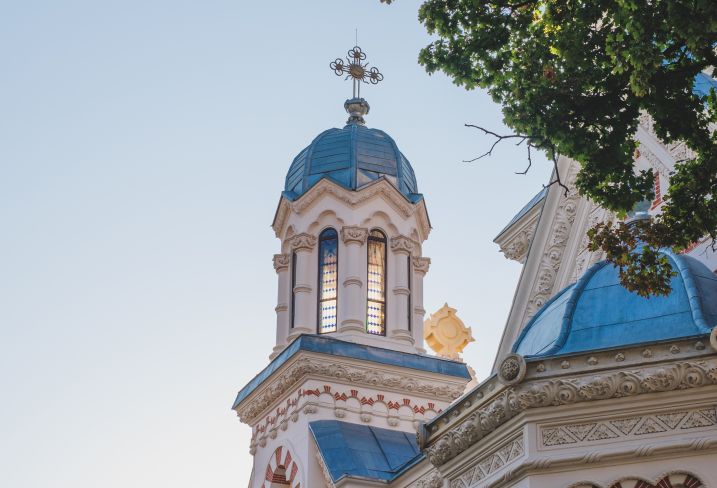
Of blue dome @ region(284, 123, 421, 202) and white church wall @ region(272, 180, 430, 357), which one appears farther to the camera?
blue dome @ region(284, 123, 421, 202)

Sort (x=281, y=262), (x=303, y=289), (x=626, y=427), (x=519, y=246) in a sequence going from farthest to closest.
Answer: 1. (x=281, y=262)
2. (x=303, y=289)
3. (x=519, y=246)
4. (x=626, y=427)

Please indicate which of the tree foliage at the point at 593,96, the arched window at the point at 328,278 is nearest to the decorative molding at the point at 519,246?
the arched window at the point at 328,278

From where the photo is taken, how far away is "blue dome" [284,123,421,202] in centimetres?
2642

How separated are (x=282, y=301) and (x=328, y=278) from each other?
3.60 ft

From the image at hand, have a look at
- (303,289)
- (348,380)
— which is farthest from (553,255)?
(303,289)

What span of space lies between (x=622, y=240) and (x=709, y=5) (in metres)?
2.62

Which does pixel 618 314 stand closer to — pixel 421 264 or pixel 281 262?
pixel 421 264

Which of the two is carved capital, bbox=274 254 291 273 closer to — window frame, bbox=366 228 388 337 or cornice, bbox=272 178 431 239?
cornice, bbox=272 178 431 239

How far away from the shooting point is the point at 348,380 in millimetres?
23562

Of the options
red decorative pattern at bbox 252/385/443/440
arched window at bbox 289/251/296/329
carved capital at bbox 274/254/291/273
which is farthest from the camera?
carved capital at bbox 274/254/291/273

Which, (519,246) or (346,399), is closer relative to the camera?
(519,246)

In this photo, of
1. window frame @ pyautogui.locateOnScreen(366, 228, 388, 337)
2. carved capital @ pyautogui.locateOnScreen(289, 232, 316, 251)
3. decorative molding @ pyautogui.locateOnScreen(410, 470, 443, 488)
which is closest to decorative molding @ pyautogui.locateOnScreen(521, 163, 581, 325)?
decorative molding @ pyautogui.locateOnScreen(410, 470, 443, 488)

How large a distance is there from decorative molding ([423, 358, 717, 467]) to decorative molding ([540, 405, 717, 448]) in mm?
246

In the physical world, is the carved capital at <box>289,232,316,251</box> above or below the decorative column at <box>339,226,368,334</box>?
above
